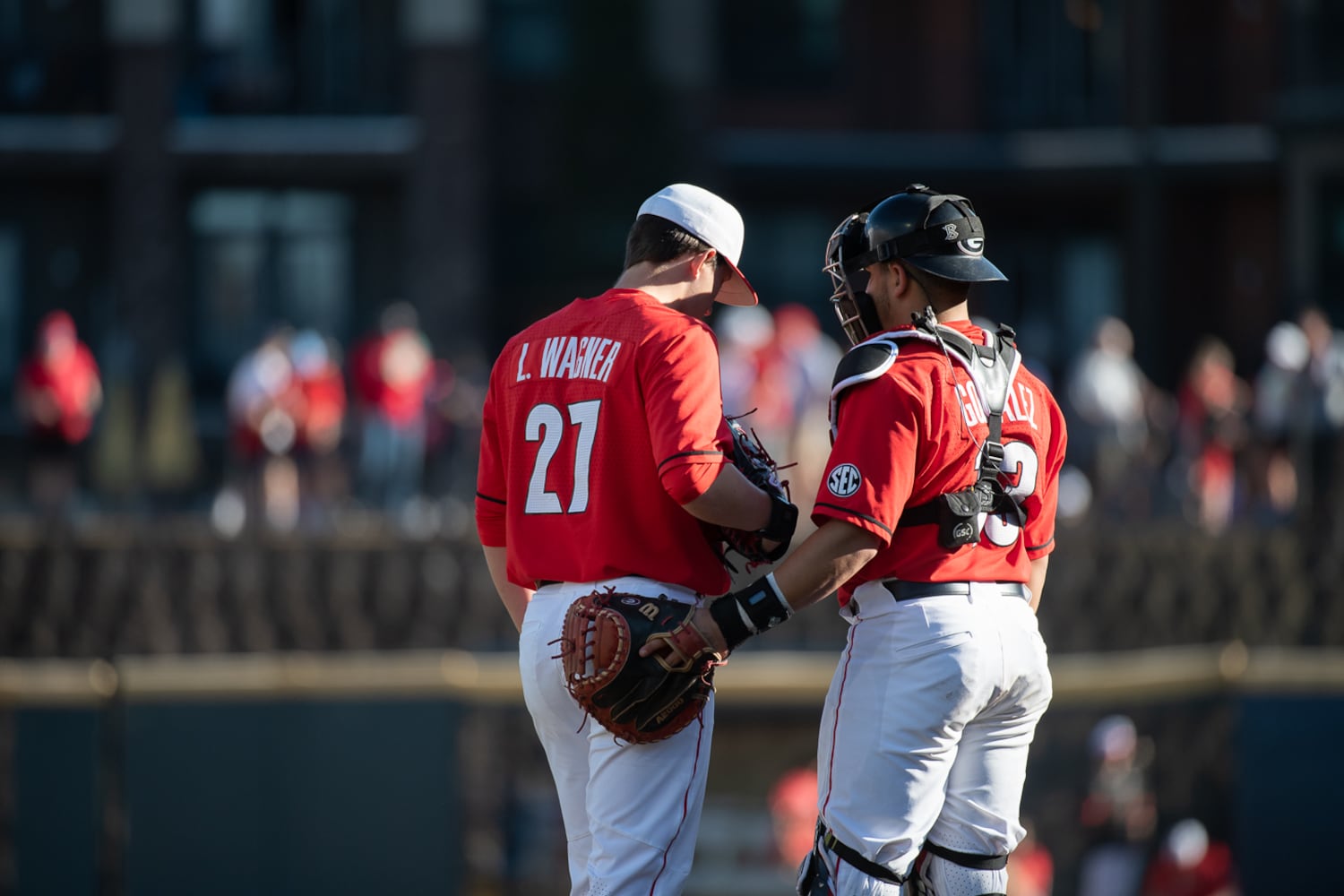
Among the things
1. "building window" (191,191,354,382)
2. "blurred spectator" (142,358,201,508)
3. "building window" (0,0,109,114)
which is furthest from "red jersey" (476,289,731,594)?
"building window" (0,0,109,114)

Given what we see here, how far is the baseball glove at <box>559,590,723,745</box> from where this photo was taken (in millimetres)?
3865

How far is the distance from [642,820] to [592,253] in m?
20.2

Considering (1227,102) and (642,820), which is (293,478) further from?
(1227,102)

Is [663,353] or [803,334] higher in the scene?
[663,353]

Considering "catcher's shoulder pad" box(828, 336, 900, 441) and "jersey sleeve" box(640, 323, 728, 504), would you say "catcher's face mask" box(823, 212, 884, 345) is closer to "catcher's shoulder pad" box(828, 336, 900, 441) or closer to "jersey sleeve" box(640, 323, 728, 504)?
"catcher's shoulder pad" box(828, 336, 900, 441)

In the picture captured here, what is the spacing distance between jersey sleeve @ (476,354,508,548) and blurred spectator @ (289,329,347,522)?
33.2 ft

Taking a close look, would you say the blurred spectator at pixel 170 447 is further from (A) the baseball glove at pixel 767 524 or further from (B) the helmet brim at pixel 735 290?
(A) the baseball glove at pixel 767 524

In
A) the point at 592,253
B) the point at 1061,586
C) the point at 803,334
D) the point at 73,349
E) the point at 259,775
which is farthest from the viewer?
the point at 592,253

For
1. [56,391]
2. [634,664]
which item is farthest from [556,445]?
[56,391]

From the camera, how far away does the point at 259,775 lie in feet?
29.1

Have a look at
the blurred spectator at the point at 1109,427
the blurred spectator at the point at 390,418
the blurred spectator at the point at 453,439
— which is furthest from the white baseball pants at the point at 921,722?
the blurred spectator at the point at 390,418

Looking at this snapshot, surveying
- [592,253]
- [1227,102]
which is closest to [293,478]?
[592,253]

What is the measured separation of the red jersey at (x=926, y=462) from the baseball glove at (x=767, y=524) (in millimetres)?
213

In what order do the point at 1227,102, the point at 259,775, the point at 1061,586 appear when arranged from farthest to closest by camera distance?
the point at 1227,102 < the point at 1061,586 < the point at 259,775
